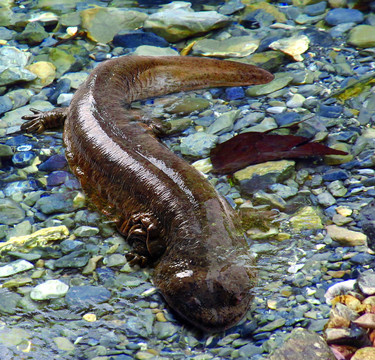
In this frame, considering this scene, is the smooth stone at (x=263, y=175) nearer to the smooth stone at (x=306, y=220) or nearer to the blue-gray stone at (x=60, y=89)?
the smooth stone at (x=306, y=220)

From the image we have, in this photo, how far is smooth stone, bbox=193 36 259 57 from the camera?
7547mm

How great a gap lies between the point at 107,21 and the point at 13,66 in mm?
1728

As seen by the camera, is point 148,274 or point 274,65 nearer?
point 148,274

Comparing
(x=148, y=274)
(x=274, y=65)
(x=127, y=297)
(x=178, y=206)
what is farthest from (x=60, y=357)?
(x=274, y=65)

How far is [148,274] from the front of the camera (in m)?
4.29

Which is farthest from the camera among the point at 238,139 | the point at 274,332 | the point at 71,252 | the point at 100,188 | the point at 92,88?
the point at 92,88

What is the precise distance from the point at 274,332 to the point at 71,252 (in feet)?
6.11

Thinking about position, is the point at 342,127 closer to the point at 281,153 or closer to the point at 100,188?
the point at 281,153

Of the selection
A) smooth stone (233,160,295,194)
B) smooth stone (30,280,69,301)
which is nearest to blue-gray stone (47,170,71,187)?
smooth stone (30,280,69,301)

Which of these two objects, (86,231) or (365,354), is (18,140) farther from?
(365,354)

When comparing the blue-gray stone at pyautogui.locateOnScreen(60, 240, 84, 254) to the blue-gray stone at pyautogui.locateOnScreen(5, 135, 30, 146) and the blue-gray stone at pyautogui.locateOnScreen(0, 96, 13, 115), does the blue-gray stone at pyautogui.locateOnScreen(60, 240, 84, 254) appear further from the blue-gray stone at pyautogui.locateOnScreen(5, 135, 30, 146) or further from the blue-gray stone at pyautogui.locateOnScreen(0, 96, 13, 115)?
the blue-gray stone at pyautogui.locateOnScreen(0, 96, 13, 115)

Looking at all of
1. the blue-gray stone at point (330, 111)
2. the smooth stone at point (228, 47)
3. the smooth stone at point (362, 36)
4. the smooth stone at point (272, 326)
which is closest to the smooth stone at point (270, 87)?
the blue-gray stone at point (330, 111)

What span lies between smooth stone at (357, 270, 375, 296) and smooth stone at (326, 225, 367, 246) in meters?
0.40

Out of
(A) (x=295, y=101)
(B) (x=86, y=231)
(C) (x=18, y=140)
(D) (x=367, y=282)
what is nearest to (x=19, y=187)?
(C) (x=18, y=140)
